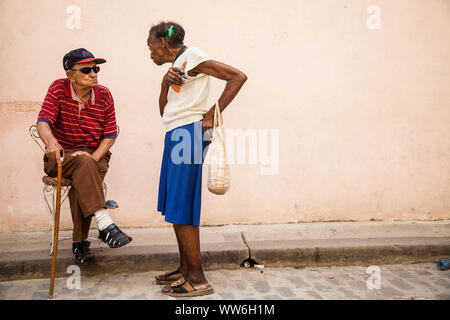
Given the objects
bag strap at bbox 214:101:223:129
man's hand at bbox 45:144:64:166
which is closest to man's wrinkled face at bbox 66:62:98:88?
man's hand at bbox 45:144:64:166

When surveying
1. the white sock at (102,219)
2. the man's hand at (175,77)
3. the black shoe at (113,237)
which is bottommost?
the black shoe at (113,237)

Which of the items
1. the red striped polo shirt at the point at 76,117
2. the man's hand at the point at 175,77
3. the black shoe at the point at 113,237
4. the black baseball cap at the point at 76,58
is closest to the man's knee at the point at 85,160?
the red striped polo shirt at the point at 76,117

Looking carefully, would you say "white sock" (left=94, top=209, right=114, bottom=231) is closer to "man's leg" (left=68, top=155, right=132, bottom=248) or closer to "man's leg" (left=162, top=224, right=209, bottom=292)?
"man's leg" (left=68, top=155, right=132, bottom=248)

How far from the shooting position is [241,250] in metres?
3.61

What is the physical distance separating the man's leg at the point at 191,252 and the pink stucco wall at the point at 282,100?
60.8 inches

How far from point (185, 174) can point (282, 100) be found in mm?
2116

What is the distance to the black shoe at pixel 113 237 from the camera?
9.26ft

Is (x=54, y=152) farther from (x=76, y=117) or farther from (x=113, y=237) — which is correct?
(x=113, y=237)

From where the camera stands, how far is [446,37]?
463 centimetres

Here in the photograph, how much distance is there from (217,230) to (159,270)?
3.17 feet

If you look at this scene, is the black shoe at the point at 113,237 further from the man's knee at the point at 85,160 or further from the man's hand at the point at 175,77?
the man's hand at the point at 175,77

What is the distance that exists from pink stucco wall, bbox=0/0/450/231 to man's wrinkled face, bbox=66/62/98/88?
1.05 m
